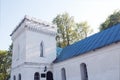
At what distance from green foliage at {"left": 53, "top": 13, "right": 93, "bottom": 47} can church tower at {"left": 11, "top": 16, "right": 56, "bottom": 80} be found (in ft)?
49.6

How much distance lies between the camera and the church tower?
2211 centimetres

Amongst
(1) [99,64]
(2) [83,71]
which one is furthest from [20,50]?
(1) [99,64]

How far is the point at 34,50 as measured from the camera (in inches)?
900

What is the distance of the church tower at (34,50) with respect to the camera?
870 inches

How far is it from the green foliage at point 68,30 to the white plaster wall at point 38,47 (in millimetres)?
15383

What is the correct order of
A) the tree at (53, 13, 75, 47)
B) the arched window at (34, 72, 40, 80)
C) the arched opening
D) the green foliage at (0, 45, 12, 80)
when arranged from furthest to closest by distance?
1. the green foliage at (0, 45, 12, 80)
2. the tree at (53, 13, 75, 47)
3. the arched opening
4. the arched window at (34, 72, 40, 80)

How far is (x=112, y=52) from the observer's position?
15867mm

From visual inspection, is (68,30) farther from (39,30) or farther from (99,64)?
(99,64)

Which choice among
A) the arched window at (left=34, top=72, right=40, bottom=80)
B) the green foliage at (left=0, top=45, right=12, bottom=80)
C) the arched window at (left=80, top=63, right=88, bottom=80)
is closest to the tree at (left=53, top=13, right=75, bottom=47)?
the green foliage at (left=0, top=45, right=12, bottom=80)

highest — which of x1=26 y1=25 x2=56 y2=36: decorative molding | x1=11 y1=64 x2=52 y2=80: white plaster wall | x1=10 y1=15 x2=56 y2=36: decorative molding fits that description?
x1=10 y1=15 x2=56 y2=36: decorative molding

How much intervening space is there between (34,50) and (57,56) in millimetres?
3408

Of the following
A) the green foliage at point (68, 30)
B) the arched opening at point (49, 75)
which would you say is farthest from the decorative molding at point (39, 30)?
the green foliage at point (68, 30)

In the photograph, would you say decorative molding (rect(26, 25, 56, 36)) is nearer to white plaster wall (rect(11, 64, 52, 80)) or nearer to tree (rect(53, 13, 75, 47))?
white plaster wall (rect(11, 64, 52, 80))

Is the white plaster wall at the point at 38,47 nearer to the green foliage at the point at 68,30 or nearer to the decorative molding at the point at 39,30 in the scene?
the decorative molding at the point at 39,30
